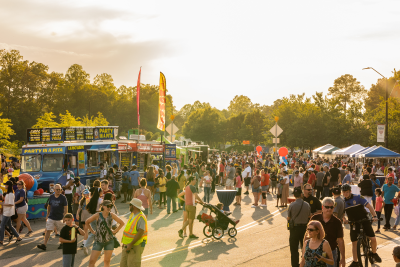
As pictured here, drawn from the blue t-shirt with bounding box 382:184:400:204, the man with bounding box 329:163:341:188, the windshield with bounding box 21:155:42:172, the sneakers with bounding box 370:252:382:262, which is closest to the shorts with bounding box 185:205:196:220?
the sneakers with bounding box 370:252:382:262

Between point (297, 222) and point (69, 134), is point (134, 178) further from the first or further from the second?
point (297, 222)

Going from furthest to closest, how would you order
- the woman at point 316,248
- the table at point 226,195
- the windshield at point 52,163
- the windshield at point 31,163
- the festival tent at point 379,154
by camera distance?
the festival tent at point 379,154, the windshield at point 52,163, the windshield at point 31,163, the table at point 226,195, the woman at point 316,248

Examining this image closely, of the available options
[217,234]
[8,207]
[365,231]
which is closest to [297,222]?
[365,231]

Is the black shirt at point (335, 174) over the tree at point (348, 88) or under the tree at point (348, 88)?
under

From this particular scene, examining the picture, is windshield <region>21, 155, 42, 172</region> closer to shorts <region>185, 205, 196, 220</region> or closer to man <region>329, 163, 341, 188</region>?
shorts <region>185, 205, 196, 220</region>

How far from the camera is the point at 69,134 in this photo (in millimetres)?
20641

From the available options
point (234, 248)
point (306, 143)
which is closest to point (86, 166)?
point (234, 248)

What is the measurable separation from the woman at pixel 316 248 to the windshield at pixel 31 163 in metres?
15.7

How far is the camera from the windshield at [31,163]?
17984 mm

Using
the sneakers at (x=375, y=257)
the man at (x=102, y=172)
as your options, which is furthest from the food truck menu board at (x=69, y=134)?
the sneakers at (x=375, y=257)

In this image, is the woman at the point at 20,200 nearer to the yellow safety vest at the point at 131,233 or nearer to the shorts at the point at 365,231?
the yellow safety vest at the point at 131,233

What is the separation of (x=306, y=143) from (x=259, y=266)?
54593 mm

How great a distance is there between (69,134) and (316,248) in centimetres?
1783

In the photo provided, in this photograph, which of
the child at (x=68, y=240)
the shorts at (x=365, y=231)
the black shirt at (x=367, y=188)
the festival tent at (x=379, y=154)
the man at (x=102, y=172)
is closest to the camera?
the child at (x=68, y=240)
